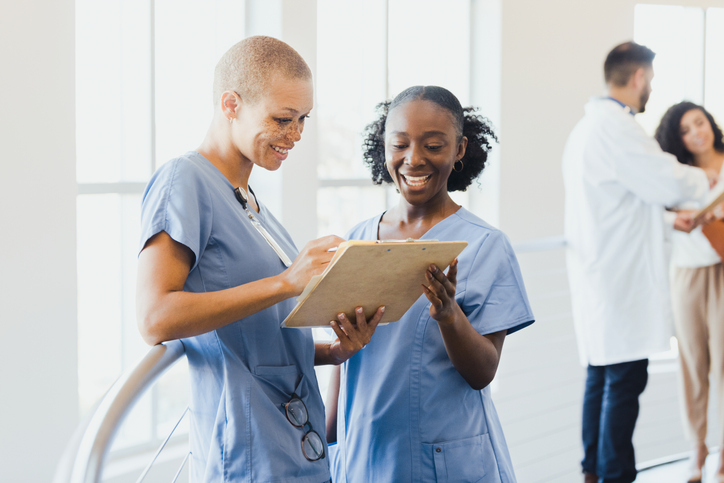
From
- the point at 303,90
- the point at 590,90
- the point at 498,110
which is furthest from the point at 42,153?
the point at 590,90

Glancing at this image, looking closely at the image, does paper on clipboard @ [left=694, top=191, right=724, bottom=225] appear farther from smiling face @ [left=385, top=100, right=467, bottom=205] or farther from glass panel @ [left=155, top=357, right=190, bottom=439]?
glass panel @ [left=155, top=357, right=190, bottom=439]

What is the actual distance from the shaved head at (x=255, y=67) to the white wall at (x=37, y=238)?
124cm

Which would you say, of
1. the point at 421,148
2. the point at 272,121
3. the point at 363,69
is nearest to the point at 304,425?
the point at 272,121

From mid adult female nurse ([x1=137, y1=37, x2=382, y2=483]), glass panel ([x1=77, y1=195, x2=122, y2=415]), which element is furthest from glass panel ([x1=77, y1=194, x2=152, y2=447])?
mid adult female nurse ([x1=137, y1=37, x2=382, y2=483])

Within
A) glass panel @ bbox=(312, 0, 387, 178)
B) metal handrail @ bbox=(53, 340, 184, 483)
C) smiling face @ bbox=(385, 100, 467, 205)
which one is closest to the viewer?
metal handrail @ bbox=(53, 340, 184, 483)

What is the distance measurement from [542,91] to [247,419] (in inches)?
140

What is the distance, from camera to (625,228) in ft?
9.20

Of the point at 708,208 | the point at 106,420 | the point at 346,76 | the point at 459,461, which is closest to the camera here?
the point at 106,420

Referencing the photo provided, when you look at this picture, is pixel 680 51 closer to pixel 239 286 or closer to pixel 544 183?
pixel 544 183

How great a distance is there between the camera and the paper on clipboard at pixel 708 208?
259cm

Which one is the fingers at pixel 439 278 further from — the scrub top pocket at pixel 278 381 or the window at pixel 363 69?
the window at pixel 363 69

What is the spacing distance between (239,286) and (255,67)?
0.40 m

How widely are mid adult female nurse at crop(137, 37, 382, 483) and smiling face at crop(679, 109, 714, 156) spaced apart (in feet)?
8.74

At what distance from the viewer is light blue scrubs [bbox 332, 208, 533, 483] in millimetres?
1396
